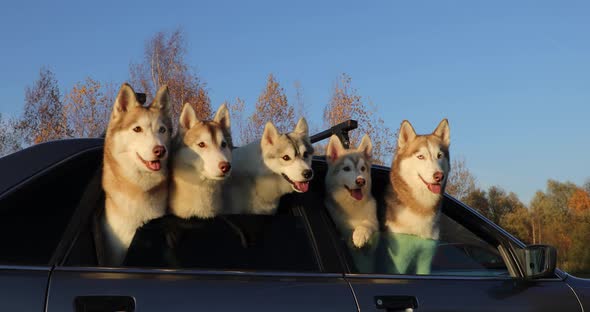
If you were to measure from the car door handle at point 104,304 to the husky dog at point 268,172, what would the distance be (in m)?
1.15

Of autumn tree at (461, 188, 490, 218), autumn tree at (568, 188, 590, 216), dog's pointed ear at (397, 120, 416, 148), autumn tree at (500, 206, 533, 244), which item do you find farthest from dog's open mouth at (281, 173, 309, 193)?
autumn tree at (568, 188, 590, 216)

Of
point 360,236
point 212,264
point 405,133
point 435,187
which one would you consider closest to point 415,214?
point 435,187

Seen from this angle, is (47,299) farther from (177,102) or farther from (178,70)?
(178,70)

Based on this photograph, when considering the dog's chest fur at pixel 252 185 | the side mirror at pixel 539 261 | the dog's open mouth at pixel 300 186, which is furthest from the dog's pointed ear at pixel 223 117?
the side mirror at pixel 539 261

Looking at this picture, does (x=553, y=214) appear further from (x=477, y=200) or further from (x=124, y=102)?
(x=124, y=102)

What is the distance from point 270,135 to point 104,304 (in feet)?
7.32

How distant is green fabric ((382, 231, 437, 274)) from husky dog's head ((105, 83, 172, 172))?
1.52m

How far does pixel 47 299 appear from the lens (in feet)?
7.79

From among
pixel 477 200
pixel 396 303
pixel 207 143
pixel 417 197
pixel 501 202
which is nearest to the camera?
pixel 396 303

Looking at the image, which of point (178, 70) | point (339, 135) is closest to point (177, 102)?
point (178, 70)

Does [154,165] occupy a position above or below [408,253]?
above

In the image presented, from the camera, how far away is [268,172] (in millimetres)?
4141

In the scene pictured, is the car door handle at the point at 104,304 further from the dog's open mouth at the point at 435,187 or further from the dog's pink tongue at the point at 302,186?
the dog's open mouth at the point at 435,187

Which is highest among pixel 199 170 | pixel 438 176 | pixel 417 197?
pixel 199 170
